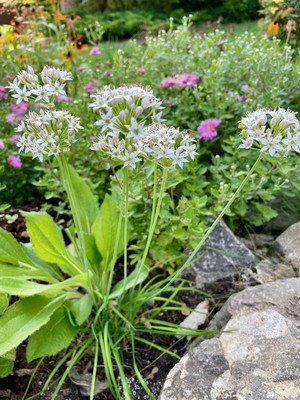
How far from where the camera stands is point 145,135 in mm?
1436

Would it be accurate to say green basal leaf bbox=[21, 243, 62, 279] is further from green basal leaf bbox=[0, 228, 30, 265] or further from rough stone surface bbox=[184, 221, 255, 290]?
rough stone surface bbox=[184, 221, 255, 290]

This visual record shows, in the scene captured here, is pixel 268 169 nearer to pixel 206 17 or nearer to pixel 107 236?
pixel 107 236

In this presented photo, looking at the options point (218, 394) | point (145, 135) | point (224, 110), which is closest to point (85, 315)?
point (218, 394)

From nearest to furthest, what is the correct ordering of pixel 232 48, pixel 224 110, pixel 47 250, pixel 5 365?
pixel 5 365 < pixel 47 250 < pixel 224 110 < pixel 232 48

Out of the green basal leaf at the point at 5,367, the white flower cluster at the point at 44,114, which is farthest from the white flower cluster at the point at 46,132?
the green basal leaf at the point at 5,367

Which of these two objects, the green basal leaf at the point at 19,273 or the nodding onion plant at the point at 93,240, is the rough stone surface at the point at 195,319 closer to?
the nodding onion plant at the point at 93,240

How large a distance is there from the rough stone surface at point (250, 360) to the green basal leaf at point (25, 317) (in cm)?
55

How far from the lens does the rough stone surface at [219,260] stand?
252 cm

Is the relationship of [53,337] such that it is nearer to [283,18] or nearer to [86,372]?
[86,372]

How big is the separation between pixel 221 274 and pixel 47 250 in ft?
3.19

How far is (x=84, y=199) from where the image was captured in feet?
8.16

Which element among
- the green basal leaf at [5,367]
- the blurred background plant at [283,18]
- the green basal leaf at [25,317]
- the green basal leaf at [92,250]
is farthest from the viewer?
the blurred background plant at [283,18]

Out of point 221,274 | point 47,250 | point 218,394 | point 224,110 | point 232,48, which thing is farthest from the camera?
point 232,48

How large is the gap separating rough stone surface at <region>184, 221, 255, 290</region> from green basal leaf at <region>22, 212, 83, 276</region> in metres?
0.70
